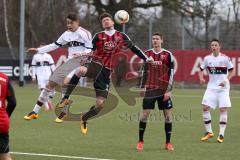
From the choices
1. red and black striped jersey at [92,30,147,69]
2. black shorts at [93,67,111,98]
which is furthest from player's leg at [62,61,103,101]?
red and black striped jersey at [92,30,147,69]

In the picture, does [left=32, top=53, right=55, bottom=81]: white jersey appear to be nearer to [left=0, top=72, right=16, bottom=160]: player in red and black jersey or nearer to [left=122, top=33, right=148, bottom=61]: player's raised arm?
[left=122, top=33, right=148, bottom=61]: player's raised arm

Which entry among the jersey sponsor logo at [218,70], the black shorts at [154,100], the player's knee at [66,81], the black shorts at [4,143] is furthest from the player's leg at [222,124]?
the black shorts at [4,143]

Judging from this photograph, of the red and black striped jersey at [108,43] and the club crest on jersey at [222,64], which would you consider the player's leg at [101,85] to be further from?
the club crest on jersey at [222,64]

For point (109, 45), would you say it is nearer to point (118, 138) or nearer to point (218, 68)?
point (118, 138)

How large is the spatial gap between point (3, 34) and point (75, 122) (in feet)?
98.7

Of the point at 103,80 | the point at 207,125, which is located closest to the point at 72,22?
the point at 103,80

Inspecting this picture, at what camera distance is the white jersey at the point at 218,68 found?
48.2ft

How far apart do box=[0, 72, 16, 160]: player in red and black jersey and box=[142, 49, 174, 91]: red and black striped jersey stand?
485 centimetres

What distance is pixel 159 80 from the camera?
1324 cm

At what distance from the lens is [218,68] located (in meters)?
14.7

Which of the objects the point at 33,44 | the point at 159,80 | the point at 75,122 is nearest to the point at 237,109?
the point at 75,122

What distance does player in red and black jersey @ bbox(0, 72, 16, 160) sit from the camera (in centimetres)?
845

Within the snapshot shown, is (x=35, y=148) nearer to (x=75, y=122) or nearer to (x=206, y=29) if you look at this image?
(x=75, y=122)

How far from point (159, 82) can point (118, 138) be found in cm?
228
